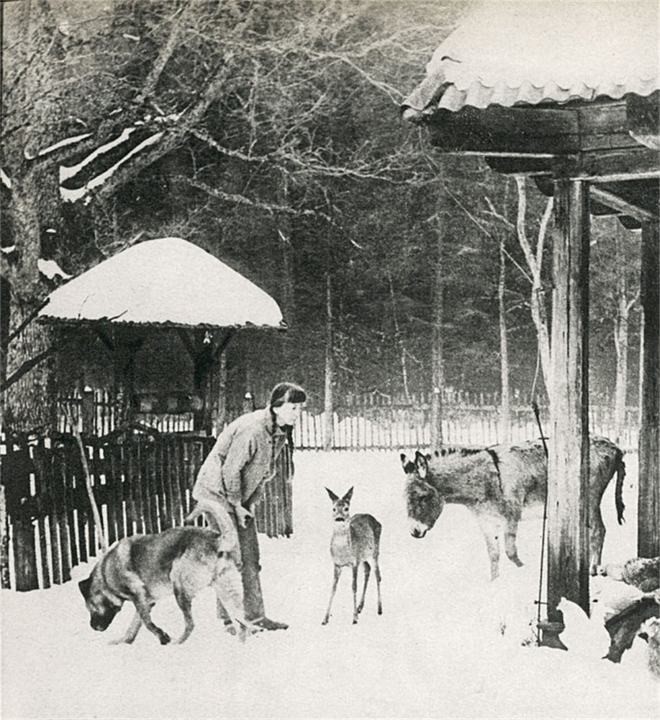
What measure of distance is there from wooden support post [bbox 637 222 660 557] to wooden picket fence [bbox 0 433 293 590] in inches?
88.7

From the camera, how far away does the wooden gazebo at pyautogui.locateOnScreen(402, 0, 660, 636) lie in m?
3.93

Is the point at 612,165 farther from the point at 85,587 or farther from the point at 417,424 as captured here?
the point at 85,587

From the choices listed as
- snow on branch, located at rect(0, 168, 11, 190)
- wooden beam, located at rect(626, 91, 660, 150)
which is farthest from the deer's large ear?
snow on branch, located at rect(0, 168, 11, 190)

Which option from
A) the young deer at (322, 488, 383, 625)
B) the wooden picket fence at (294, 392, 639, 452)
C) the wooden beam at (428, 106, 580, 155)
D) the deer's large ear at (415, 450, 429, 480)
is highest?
the wooden beam at (428, 106, 580, 155)

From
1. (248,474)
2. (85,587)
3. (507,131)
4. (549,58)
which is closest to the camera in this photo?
(549,58)

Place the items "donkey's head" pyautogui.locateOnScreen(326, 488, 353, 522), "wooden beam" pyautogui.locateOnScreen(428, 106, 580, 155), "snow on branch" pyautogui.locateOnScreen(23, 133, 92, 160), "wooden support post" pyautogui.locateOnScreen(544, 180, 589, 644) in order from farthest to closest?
"snow on branch" pyautogui.locateOnScreen(23, 133, 92, 160) → "donkey's head" pyautogui.locateOnScreen(326, 488, 353, 522) → "wooden support post" pyautogui.locateOnScreen(544, 180, 589, 644) → "wooden beam" pyautogui.locateOnScreen(428, 106, 580, 155)

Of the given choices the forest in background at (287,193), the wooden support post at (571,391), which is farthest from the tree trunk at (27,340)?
the wooden support post at (571,391)

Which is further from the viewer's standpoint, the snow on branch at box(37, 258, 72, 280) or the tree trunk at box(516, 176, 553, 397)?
the snow on branch at box(37, 258, 72, 280)

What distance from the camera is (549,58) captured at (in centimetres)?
397

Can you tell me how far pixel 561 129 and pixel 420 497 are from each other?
232 cm

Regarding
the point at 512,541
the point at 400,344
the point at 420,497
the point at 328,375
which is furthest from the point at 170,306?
the point at 512,541

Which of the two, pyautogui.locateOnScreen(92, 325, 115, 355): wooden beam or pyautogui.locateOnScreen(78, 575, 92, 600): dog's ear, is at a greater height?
pyautogui.locateOnScreen(92, 325, 115, 355): wooden beam

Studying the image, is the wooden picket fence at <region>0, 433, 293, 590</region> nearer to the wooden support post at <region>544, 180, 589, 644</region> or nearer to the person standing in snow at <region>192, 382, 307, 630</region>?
the person standing in snow at <region>192, 382, 307, 630</region>

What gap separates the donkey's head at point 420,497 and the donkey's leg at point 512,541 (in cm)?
43
